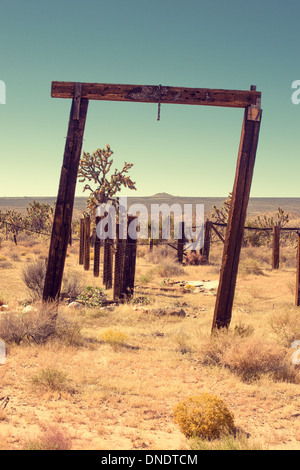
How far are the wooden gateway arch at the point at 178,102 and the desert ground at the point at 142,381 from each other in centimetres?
89

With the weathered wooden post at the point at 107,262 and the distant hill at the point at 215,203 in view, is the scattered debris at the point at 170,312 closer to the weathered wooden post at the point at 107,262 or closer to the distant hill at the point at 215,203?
the weathered wooden post at the point at 107,262

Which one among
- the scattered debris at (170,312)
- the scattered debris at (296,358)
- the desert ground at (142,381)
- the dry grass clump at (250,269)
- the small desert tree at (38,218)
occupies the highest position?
the small desert tree at (38,218)

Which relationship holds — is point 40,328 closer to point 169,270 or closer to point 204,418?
point 204,418

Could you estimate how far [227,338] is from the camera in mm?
6777

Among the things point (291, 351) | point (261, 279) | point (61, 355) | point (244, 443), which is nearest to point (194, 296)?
point (261, 279)

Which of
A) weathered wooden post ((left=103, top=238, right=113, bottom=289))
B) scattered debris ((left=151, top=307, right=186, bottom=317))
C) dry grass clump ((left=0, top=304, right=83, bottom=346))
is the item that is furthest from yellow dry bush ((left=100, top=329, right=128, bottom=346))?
weathered wooden post ((left=103, top=238, right=113, bottom=289))

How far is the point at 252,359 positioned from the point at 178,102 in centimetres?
483

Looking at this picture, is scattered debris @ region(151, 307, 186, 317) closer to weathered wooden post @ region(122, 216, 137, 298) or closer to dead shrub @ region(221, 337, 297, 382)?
weathered wooden post @ region(122, 216, 137, 298)

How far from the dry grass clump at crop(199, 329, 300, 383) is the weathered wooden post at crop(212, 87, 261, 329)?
0.75 metres

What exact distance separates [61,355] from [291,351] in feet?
13.5

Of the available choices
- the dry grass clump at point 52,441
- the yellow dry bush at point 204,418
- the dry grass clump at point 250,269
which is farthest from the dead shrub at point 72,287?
the dry grass clump at point 250,269

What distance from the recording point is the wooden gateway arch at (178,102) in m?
7.17

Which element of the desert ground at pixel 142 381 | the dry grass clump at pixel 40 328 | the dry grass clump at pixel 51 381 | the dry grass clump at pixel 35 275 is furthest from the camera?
the dry grass clump at pixel 35 275

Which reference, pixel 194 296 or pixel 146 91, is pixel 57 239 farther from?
pixel 194 296
